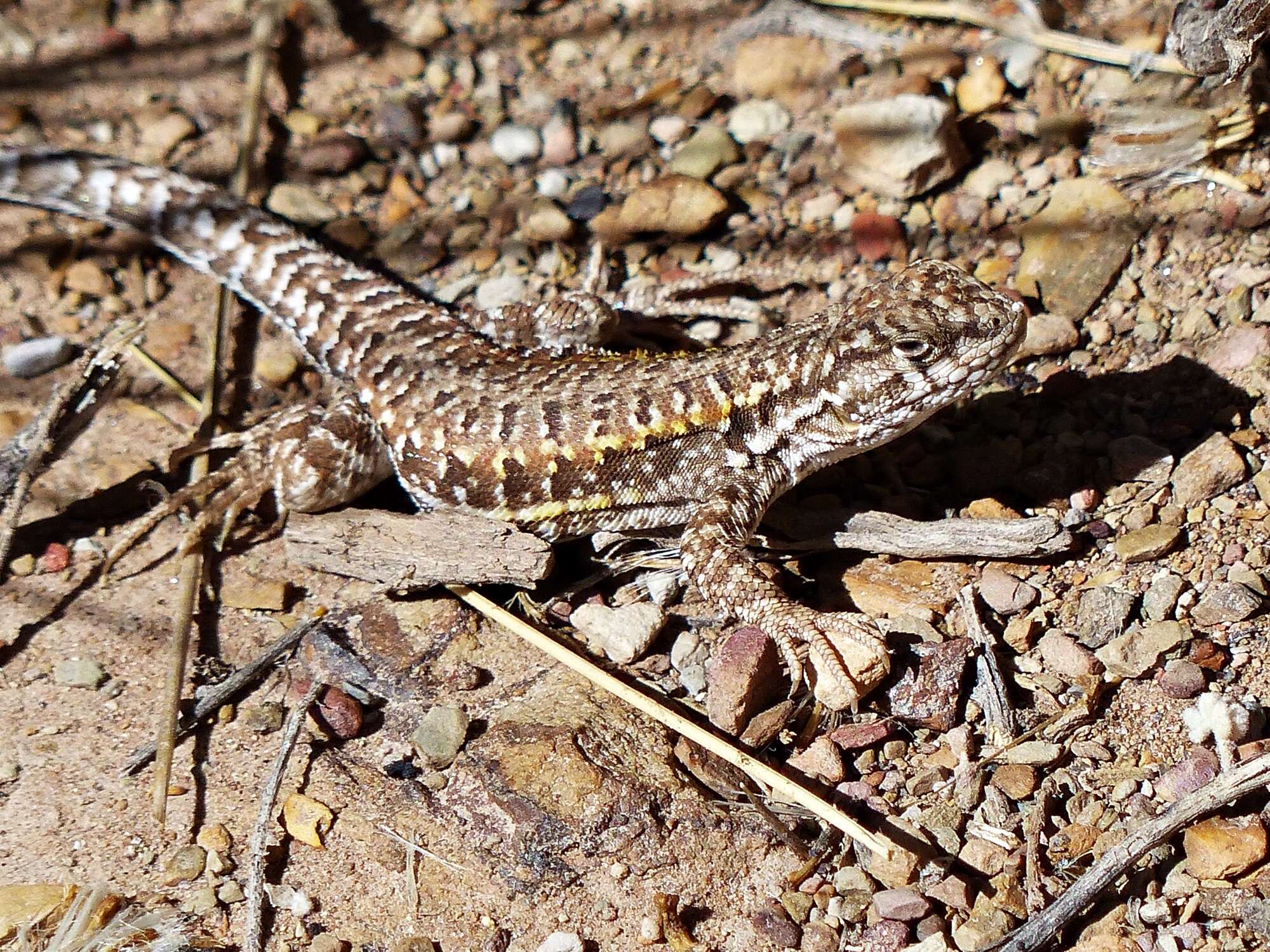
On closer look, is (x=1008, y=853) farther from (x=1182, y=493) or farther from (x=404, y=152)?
(x=404, y=152)

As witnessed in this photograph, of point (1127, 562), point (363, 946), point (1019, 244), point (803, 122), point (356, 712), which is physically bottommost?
point (363, 946)

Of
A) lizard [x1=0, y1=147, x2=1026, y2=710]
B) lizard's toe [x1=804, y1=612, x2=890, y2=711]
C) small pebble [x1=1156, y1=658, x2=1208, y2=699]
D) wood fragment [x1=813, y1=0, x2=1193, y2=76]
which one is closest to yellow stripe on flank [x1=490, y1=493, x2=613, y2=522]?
lizard [x1=0, y1=147, x2=1026, y2=710]

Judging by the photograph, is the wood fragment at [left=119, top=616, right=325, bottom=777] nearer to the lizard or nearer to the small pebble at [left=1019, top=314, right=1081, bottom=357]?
the lizard

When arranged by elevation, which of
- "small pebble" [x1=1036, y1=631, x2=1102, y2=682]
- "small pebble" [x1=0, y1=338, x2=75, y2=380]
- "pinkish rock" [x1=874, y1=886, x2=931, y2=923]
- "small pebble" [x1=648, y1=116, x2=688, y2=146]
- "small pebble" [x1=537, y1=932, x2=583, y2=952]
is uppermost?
"small pebble" [x1=648, y1=116, x2=688, y2=146]

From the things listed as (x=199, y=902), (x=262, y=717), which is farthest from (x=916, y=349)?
(x=199, y=902)

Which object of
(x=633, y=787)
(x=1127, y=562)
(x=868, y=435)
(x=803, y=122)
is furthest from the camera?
(x=803, y=122)

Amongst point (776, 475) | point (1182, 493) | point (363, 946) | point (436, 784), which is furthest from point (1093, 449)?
point (363, 946)

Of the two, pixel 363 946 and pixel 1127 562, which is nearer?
pixel 363 946
